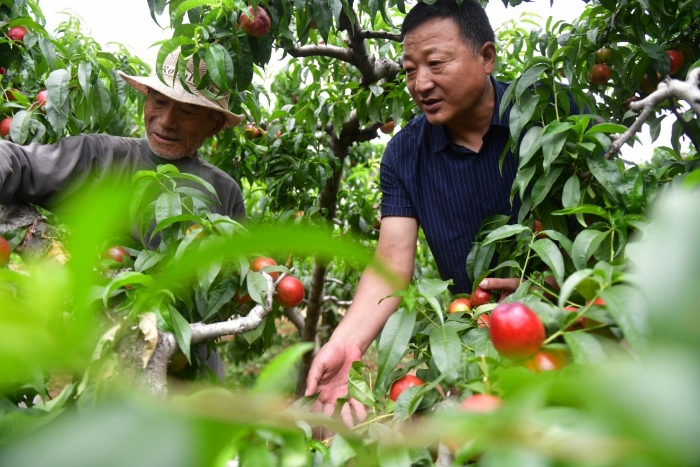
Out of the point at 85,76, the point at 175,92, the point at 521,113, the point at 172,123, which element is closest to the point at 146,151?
the point at 172,123

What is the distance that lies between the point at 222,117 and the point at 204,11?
0.45 metres

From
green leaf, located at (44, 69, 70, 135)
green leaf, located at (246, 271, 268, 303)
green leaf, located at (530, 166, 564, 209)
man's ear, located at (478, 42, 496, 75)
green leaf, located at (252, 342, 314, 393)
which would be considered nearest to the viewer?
green leaf, located at (252, 342, 314, 393)

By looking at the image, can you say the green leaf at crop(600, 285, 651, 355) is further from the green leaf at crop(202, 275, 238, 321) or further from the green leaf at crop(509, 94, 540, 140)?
the green leaf at crop(202, 275, 238, 321)

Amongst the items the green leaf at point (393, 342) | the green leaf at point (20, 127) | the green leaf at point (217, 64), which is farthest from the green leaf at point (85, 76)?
the green leaf at point (393, 342)

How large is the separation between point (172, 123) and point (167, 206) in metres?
1.00

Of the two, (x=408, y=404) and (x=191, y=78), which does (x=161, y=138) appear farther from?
(x=408, y=404)

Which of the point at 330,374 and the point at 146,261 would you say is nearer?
the point at 146,261

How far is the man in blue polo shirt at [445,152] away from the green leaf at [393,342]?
55cm

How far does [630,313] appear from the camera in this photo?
53 centimetres

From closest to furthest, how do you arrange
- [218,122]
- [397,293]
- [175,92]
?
[397,293], [175,92], [218,122]

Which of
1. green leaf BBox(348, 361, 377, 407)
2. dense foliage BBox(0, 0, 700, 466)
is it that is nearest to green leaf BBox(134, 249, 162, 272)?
dense foliage BBox(0, 0, 700, 466)

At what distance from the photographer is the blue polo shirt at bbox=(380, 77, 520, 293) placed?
1734 mm

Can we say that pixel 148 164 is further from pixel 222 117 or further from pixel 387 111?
pixel 387 111

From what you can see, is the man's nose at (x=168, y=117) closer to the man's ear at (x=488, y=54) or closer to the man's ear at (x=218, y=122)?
the man's ear at (x=218, y=122)
